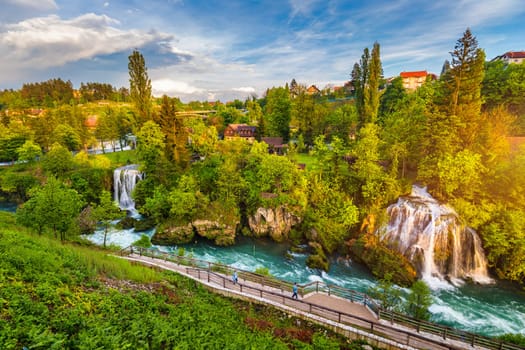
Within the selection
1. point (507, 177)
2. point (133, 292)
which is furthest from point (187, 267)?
point (507, 177)

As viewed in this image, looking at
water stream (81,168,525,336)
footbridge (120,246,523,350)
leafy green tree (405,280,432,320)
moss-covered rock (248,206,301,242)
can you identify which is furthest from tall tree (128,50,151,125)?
leafy green tree (405,280,432,320)

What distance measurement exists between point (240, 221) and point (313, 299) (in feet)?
55.1

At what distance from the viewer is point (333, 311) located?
39.1 feet

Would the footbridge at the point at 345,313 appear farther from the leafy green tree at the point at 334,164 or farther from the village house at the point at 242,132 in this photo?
the village house at the point at 242,132

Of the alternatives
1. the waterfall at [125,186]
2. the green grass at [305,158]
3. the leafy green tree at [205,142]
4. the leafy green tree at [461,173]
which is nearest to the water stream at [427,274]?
the leafy green tree at [461,173]

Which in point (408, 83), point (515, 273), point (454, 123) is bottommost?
point (515, 273)

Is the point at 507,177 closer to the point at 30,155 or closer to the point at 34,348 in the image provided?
the point at 34,348

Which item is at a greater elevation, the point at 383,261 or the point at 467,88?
the point at 467,88

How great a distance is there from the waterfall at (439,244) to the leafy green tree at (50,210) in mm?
27170

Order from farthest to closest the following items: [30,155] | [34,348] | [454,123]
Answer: [30,155]
[454,123]
[34,348]

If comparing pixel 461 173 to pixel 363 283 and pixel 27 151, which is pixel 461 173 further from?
pixel 27 151

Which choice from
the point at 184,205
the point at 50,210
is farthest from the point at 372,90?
the point at 50,210

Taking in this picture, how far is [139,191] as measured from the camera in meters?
32.7

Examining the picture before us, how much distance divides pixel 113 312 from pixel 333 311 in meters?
9.18
